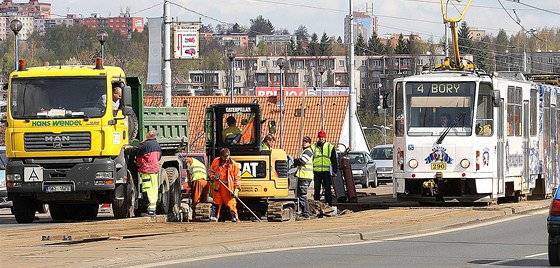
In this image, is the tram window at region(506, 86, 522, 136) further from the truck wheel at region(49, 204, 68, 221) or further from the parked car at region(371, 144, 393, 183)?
the parked car at region(371, 144, 393, 183)

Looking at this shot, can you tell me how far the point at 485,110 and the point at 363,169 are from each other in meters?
21.3

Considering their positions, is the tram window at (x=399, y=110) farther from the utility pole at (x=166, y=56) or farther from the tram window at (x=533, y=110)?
the utility pole at (x=166, y=56)

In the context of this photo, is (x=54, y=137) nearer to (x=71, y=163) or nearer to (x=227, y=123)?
(x=71, y=163)

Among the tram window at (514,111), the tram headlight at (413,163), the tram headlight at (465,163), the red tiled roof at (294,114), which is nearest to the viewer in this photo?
the tram headlight at (465,163)

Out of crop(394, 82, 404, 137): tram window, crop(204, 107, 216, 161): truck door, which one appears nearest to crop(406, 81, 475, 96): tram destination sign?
crop(394, 82, 404, 137): tram window

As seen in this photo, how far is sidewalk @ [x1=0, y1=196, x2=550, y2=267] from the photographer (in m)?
18.6

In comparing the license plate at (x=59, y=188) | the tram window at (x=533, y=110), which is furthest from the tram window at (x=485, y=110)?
the license plate at (x=59, y=188)

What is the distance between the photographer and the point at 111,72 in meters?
28.1

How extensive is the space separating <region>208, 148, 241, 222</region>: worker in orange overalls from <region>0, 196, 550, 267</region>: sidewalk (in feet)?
2.72

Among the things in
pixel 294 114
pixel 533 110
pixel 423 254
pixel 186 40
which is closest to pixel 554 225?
pixel 423 254

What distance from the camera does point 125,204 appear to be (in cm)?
2884

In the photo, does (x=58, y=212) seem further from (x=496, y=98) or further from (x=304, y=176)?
(x=496, y=98)

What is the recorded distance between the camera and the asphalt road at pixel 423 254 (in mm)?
18547

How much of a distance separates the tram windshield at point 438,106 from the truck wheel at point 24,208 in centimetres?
901
